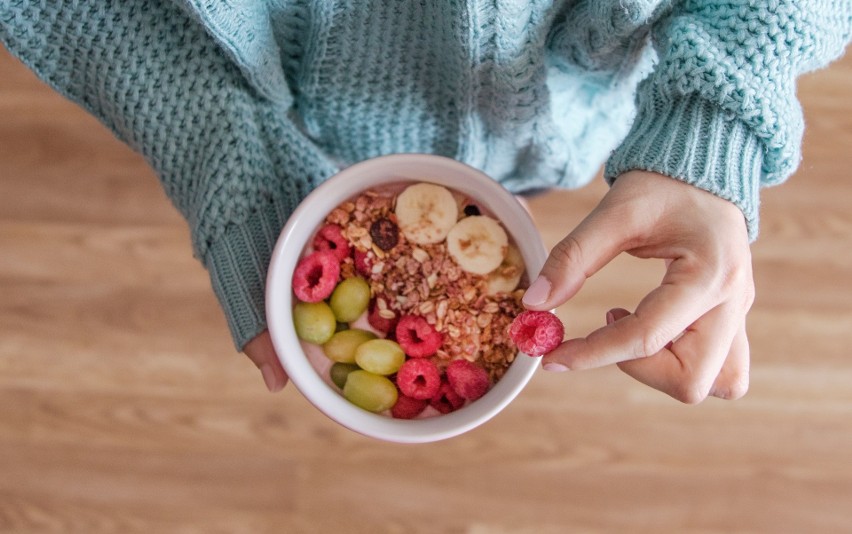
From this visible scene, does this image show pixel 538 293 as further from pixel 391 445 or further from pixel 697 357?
pixel 391 445

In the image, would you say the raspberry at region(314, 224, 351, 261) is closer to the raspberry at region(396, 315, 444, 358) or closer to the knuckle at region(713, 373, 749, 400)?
the raspberry at region(396, 315, 444, 358)

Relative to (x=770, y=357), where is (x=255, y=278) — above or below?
above

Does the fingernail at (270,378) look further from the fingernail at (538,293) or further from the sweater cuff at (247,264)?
the fingernail at (538,293)

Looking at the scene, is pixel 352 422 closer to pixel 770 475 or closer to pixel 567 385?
pixel 567 385

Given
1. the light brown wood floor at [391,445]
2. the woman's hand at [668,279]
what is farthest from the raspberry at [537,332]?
the light brown wood floor at [391,445]

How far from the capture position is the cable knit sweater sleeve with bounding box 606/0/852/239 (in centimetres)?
54

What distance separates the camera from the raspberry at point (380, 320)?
0.70 meters

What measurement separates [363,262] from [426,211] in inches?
3.1

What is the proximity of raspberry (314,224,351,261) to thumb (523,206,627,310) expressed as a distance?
21cm

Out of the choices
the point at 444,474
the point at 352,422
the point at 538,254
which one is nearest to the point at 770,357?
the point at 444,474

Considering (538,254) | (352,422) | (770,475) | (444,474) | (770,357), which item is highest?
(538,254)

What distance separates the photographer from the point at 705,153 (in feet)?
1.82

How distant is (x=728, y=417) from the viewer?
1.32 metres

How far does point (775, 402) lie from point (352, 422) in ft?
3.22
